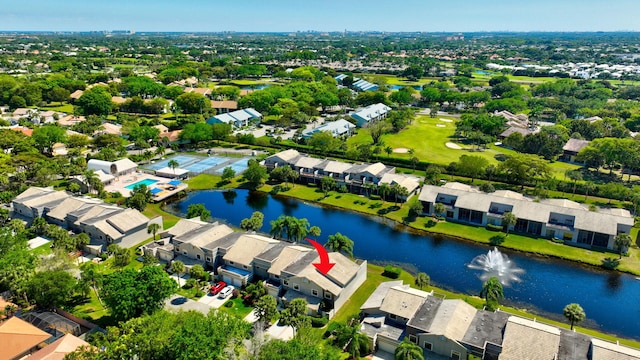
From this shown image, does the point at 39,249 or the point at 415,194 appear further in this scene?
the point at 415,194

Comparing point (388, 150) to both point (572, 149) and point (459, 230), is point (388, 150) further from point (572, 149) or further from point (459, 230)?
point (572, 149)

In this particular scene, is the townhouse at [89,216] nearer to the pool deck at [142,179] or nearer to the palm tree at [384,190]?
the pool deck at [142,179]

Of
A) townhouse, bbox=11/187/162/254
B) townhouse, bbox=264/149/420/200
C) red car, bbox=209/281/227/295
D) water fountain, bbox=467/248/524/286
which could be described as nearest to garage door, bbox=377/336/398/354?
red car, bbox=209/281/227/295

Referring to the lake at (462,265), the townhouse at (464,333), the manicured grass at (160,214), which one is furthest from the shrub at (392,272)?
the manicured grass at (160,214)

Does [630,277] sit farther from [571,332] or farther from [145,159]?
[145,159]

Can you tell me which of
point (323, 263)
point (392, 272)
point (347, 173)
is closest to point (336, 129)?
point (347, 173)

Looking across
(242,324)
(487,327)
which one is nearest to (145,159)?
(242,324)
